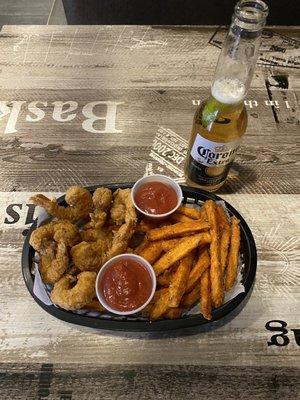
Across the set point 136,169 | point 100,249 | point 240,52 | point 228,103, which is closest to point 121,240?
point 100,249

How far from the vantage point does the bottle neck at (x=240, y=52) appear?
125 centimetres

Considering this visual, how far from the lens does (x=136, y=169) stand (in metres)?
1.88

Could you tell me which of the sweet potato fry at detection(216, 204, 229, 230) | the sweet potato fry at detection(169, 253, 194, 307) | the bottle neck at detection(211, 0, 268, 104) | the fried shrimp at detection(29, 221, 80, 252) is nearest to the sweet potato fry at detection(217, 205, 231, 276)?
the sweet potato fry at detection(216, 204, 229, 230)

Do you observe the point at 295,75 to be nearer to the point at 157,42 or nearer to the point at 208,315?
the point at 157,42

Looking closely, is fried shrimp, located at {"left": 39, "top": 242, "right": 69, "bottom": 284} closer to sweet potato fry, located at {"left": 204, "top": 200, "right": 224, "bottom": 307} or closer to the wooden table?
the wooden table

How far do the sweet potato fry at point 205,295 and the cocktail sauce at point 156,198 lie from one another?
31cm

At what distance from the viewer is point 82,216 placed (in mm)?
1546

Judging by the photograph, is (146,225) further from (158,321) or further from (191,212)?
(158,321)

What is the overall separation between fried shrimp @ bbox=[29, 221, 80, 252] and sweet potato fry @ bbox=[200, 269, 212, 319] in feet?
1.66

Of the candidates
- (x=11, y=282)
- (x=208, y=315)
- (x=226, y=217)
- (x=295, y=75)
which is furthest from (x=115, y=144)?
(x=295, y=75)

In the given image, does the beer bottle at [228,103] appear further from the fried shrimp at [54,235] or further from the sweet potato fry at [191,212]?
the fried shrimp at [54,235]

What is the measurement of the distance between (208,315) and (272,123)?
1226 millimetres

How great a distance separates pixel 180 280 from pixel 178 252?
0.36 ft

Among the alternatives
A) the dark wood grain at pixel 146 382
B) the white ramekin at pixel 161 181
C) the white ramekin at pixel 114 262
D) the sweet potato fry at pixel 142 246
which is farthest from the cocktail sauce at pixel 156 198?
the dark wood grain at pixel 146 382
